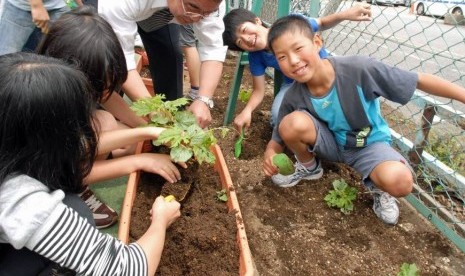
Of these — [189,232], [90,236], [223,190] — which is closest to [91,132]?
[90,236]

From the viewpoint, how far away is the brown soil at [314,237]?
61.9 inches

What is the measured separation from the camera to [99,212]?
1813 millimetres

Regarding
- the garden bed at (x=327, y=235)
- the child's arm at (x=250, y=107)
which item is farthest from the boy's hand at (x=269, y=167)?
the child's arm at (x=250, y=107)

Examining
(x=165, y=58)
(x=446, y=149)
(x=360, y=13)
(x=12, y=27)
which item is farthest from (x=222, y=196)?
(x=12, y=27)

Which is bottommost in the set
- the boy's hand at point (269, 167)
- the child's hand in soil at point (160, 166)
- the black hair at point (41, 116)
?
the boy's hand at point (269, 167)

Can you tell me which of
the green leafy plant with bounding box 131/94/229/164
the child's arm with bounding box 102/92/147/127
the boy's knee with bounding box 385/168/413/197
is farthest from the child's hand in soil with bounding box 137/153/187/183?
the boy's knee with bounding box 385/168/413/197

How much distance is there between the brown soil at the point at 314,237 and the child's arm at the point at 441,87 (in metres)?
0.66

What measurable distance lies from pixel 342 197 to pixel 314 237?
0.96ft

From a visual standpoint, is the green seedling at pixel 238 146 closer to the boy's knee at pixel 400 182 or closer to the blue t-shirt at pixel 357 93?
the blue t-shirt at pixel 357 93

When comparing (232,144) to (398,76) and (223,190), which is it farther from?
(398,76)

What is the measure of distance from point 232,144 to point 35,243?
5.44 feet

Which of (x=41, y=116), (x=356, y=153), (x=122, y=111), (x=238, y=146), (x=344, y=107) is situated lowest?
(x=238, y=146)

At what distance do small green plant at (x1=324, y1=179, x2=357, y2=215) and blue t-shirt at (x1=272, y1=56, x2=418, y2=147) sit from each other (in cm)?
22

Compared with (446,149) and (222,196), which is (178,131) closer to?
(222,196)
